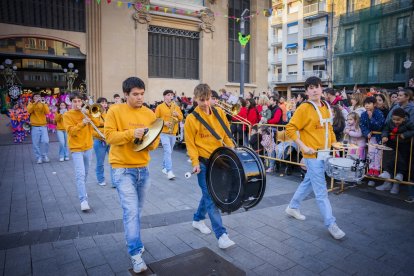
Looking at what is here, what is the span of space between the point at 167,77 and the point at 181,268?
17535 mm

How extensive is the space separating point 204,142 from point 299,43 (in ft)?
141

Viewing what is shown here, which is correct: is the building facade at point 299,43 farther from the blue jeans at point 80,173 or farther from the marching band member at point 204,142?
the marching band member at point 204,142

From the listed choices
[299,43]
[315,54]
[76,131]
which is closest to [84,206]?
[76,131]

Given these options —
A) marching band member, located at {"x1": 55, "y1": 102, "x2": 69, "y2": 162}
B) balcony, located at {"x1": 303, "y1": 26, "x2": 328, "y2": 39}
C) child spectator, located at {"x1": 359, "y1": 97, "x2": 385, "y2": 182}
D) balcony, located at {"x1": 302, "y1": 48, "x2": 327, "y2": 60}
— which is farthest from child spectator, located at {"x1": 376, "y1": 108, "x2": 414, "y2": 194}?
balcony, located at {"x1": 303, "y1": 26, "x2": 328, "y2": 39}

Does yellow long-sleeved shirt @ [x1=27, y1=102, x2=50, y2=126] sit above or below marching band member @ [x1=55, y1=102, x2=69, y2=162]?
above

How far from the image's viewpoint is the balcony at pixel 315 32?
39812 millimetres

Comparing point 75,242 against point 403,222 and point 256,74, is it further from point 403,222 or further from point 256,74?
point 256,74

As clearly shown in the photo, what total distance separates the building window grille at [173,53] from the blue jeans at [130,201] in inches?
652

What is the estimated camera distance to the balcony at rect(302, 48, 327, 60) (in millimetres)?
39875

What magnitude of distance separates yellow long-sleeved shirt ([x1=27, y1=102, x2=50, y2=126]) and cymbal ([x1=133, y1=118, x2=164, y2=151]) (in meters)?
7.79

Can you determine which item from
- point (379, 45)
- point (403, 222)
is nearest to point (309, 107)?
point (403, 222)

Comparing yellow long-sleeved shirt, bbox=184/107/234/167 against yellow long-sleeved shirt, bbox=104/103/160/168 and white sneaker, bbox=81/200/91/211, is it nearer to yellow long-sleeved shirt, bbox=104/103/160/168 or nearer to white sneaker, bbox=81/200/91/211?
yellow long-sleeved shirt, bbox=104/103/160/168

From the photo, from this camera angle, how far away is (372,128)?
681 centimetres

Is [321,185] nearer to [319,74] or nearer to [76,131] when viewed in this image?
[76,131]
